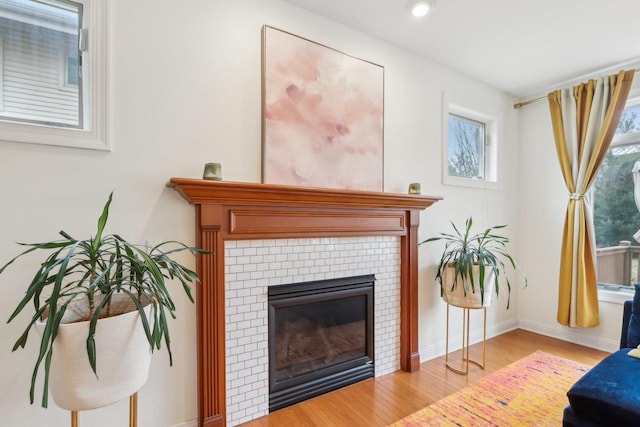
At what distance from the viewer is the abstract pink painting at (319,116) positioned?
205cm

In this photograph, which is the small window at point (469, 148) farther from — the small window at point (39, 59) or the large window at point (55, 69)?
the small window at point (39, 59)

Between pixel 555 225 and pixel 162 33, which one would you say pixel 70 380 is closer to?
pixel 162 33

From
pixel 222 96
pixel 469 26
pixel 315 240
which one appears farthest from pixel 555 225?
pixel 222 96

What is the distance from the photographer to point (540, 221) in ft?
11.7

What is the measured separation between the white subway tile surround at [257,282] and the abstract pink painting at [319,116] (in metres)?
0.44

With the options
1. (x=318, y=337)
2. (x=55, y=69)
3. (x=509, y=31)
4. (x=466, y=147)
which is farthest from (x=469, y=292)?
(x=55, y=69)

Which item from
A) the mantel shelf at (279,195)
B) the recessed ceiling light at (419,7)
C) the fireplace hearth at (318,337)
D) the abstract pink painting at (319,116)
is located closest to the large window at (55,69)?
the mantel shelf at (279,195)

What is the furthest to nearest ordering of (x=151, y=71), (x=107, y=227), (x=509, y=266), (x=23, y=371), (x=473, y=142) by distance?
(x=509, y=266) → (x=473, y=142) → (x=151, y=71) → (x=107, y=227) → (x=23, y=371)

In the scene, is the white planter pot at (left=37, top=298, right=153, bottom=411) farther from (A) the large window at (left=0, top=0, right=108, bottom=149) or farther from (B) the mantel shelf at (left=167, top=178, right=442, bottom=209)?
(A) the large window at (left=0, top=0, right=108, bottom=149)

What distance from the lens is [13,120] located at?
1.49m

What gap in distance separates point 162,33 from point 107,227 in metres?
1.09

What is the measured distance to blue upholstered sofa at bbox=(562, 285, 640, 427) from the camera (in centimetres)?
143

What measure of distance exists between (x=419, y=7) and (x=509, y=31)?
87cm

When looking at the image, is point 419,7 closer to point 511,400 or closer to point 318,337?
point 318,337
